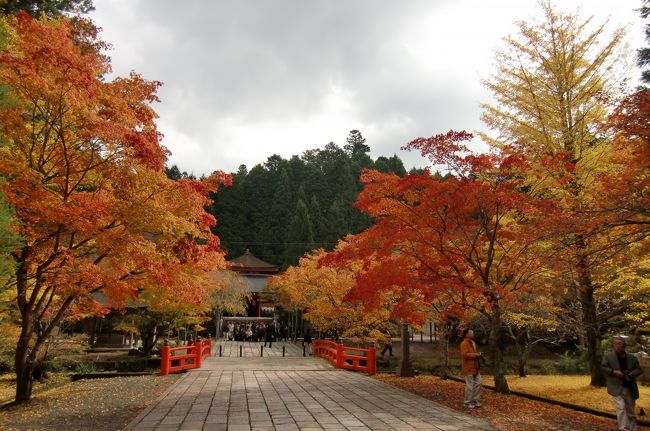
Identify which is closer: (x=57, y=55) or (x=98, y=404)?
(x=57, y=55)

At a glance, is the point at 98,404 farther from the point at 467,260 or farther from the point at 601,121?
the point at 601,121

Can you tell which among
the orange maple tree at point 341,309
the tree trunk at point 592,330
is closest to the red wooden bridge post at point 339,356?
the orange maple tree at point 341,309

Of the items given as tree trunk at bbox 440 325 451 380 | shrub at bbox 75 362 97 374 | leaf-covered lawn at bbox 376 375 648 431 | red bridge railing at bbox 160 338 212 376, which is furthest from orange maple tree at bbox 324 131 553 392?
shrub at bbox 75 362 97 374

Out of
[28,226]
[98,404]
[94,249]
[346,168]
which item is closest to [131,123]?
[28,226]

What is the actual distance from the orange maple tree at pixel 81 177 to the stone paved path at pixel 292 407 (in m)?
3.00

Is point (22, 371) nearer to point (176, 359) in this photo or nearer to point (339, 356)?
point (176, 359)

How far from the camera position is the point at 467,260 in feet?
34.6

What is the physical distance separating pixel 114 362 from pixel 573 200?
19.2 meters

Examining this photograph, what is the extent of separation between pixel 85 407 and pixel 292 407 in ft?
15.1

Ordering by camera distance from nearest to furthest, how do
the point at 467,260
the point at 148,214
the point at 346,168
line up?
the point at 148,214 → the point at 467,260 → the point at 346,168

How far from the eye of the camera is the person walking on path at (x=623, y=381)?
6641 millimetres

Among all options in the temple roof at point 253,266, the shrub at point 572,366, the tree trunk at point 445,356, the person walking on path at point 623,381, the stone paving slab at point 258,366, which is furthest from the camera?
the temple roof at point 253,266

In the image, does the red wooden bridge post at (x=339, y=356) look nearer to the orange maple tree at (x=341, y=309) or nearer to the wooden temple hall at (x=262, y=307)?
the orange maple tree at (x=341, y=309)

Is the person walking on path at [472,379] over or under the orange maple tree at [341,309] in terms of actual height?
under
